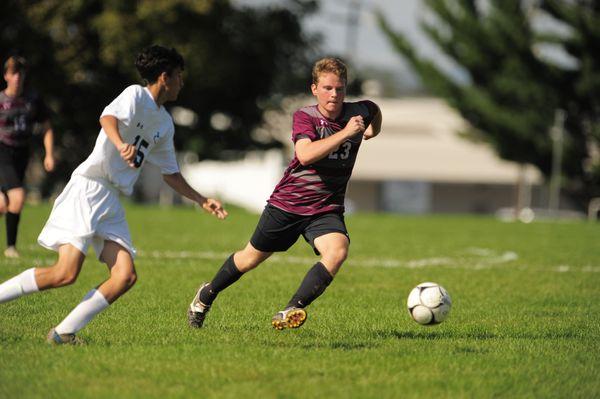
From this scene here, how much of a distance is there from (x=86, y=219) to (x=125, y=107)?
2.37 ft

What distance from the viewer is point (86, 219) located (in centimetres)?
586

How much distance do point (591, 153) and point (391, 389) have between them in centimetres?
4057

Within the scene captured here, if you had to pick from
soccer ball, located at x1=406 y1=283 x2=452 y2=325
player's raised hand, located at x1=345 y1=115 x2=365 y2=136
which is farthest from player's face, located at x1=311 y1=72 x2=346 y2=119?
soccer ball, located at x1=406 y1=283 x2=452 y2=325

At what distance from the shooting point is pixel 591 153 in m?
43.6

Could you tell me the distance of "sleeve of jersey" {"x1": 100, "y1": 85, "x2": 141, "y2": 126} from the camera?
5934 millimetres

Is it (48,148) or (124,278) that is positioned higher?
(48,148)

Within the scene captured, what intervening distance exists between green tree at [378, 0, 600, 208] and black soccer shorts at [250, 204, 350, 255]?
111 feet

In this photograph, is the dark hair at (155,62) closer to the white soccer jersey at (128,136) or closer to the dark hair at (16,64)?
the white soccer jersey at (128,136)

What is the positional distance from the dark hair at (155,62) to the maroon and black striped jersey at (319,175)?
1097 mm

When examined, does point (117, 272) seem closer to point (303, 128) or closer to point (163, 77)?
point (163, 77)

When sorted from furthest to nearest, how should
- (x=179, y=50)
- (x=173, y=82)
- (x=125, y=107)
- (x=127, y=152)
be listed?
(x=179, y=50)
(x=173, y=82)
(x=125, y=107)
(x=127, y=152)

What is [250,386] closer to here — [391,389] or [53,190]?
[391,389]

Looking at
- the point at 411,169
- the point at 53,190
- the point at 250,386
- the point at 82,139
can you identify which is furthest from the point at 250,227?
the point at 411,169

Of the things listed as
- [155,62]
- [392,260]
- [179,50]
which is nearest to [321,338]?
[155,62]
